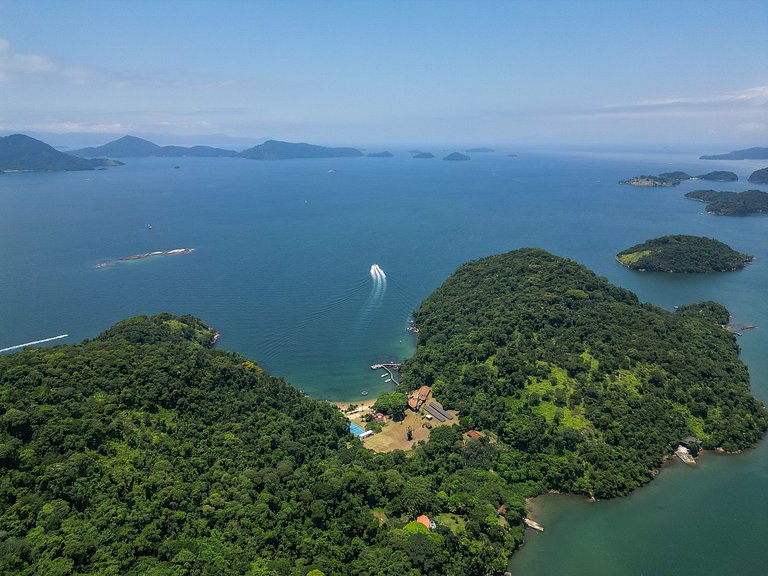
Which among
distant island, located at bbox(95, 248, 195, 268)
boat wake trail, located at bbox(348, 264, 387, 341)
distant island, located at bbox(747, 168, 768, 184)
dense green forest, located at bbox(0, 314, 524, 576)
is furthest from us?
distant island, located at bbox(747, 168, 768, 184)

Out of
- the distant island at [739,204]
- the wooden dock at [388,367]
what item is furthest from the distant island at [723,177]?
the wooden dock at [388,367]

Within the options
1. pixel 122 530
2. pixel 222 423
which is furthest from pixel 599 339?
pixel 122 530

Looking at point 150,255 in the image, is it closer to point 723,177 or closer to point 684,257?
point 684,257

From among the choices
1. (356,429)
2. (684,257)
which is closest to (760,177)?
(684,257)

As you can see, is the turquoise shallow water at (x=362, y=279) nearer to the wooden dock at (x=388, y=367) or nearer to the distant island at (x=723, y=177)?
the wooden dock at (x=388, y=367)

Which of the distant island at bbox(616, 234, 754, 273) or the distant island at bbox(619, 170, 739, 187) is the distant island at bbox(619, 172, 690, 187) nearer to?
the distant island at bbox(619, 170, 739, 187)

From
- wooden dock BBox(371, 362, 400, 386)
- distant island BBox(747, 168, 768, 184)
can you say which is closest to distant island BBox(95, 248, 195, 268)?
wooden dock BBox(371, 362, 400, 386)

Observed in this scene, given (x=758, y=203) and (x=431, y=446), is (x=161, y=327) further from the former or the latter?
(x=758, y=203)
